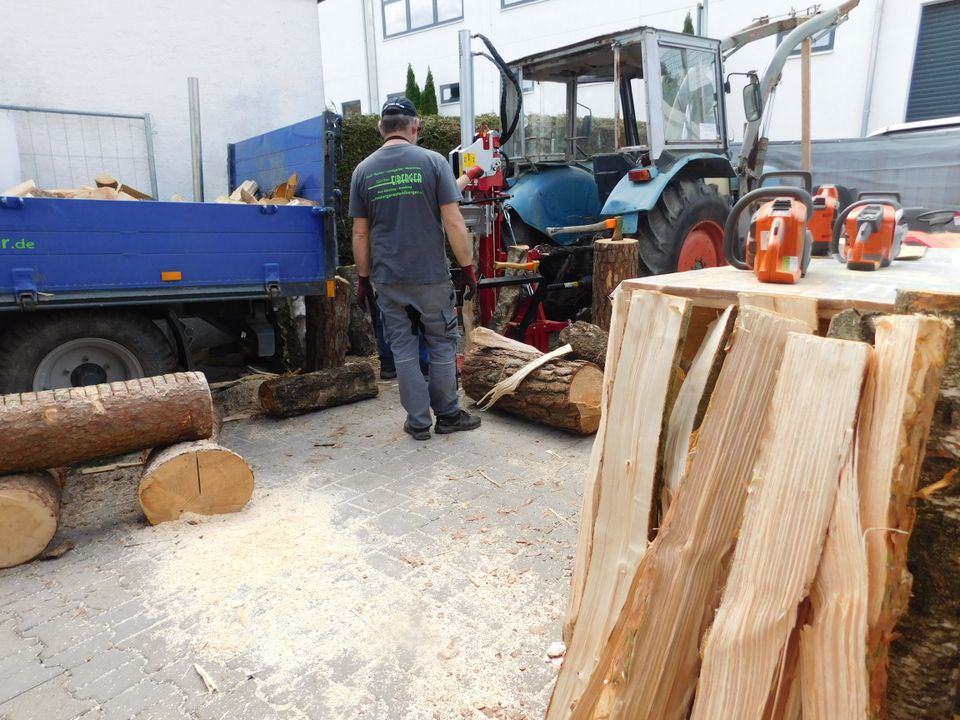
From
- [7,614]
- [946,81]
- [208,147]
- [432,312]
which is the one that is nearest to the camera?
[7,614]

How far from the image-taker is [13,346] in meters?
3.81

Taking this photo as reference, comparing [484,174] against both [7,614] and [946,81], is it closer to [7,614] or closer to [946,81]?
[7,614]

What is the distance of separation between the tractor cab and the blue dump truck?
210cm

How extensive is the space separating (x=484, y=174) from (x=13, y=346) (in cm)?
349

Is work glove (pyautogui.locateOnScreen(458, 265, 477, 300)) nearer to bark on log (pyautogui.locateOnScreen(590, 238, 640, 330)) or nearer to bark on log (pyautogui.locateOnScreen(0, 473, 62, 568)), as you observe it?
bark on log (pyautogui.locateOnScreen(590, 238, 640, 330))

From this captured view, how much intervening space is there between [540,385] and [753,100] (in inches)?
135

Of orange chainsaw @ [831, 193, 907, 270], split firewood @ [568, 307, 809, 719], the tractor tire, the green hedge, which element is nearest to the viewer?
split firewood @ [568, 307, 809, 719]

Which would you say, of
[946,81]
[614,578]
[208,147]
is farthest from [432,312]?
[946,81]

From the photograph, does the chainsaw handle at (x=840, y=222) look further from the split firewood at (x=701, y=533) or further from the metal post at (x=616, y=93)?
the metal post at (x=616, y=93)

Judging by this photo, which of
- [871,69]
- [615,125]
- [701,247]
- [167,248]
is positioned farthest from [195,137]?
[871,69]

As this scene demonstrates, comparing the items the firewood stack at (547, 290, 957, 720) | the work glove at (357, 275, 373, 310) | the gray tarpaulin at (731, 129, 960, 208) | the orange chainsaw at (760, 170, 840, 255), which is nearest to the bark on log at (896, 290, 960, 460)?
the firewood stack at (547, 290, 957, 720)

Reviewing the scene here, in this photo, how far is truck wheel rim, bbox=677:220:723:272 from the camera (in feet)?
18.0

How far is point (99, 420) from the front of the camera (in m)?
2.99

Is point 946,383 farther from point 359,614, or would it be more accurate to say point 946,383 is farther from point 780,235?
point 359,614
